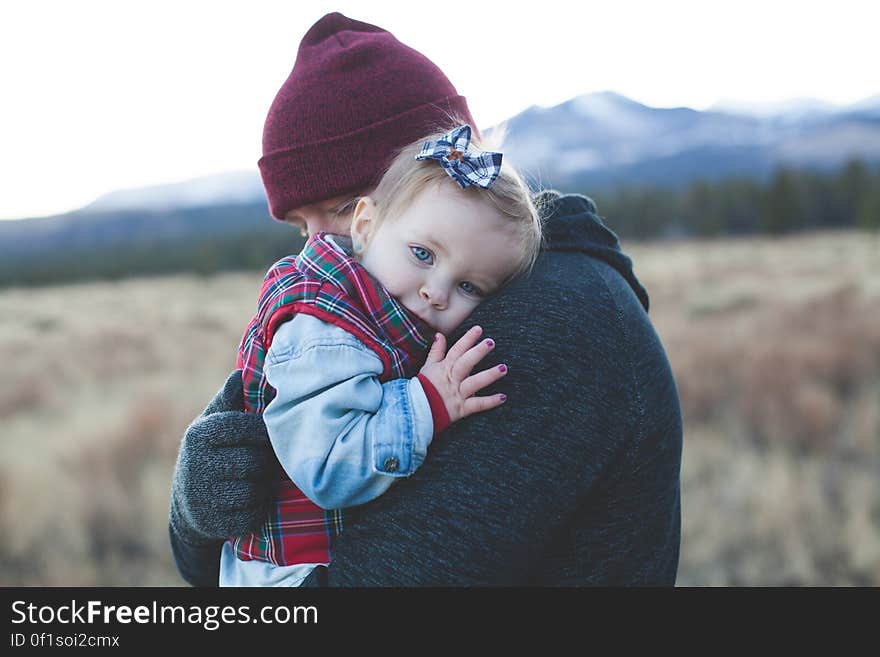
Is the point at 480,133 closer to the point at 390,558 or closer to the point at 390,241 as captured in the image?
the point at 390,241

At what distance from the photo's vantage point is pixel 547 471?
1352 millimetres

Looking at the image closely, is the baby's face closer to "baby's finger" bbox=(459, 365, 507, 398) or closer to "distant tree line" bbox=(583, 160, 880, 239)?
"baby's finger" bbox=(459, 365, 507, 398)

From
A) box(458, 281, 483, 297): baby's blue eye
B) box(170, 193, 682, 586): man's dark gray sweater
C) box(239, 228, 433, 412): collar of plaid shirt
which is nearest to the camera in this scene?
box(170, 193, 682, 586): man's dark gray sweater

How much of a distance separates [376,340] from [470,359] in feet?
0.77

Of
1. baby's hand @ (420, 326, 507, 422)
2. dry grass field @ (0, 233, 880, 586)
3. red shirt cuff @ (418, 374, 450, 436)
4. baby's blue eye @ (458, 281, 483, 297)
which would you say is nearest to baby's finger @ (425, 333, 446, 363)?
baby's hand @ (420, 326, 507, 422)

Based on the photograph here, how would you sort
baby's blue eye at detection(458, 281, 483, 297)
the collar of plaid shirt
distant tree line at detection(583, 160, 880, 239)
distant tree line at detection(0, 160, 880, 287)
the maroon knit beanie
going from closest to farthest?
the collar of plaid shirt → baby's blue eye at detection(458, 281, 483, 297) → the maroon knit beanie → distant tree line at detection(583, 160, 880, 239) → distant tree line at detection(0, 160, 880, 287)

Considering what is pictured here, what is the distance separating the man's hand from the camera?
1.55 m

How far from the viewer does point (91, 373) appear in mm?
10633

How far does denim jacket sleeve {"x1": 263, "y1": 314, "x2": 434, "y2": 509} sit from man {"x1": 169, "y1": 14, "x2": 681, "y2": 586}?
0.21ft

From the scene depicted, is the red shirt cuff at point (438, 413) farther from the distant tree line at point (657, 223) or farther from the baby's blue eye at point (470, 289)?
the distant tree line at point (657, 223)

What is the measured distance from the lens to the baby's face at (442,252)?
170 centimetres

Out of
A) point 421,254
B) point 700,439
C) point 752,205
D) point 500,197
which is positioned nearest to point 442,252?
point 421,254

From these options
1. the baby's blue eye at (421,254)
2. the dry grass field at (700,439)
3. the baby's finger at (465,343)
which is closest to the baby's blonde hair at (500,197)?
the baby's blue eye at (421,254)

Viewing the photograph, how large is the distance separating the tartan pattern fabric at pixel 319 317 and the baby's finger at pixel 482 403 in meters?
0.24
